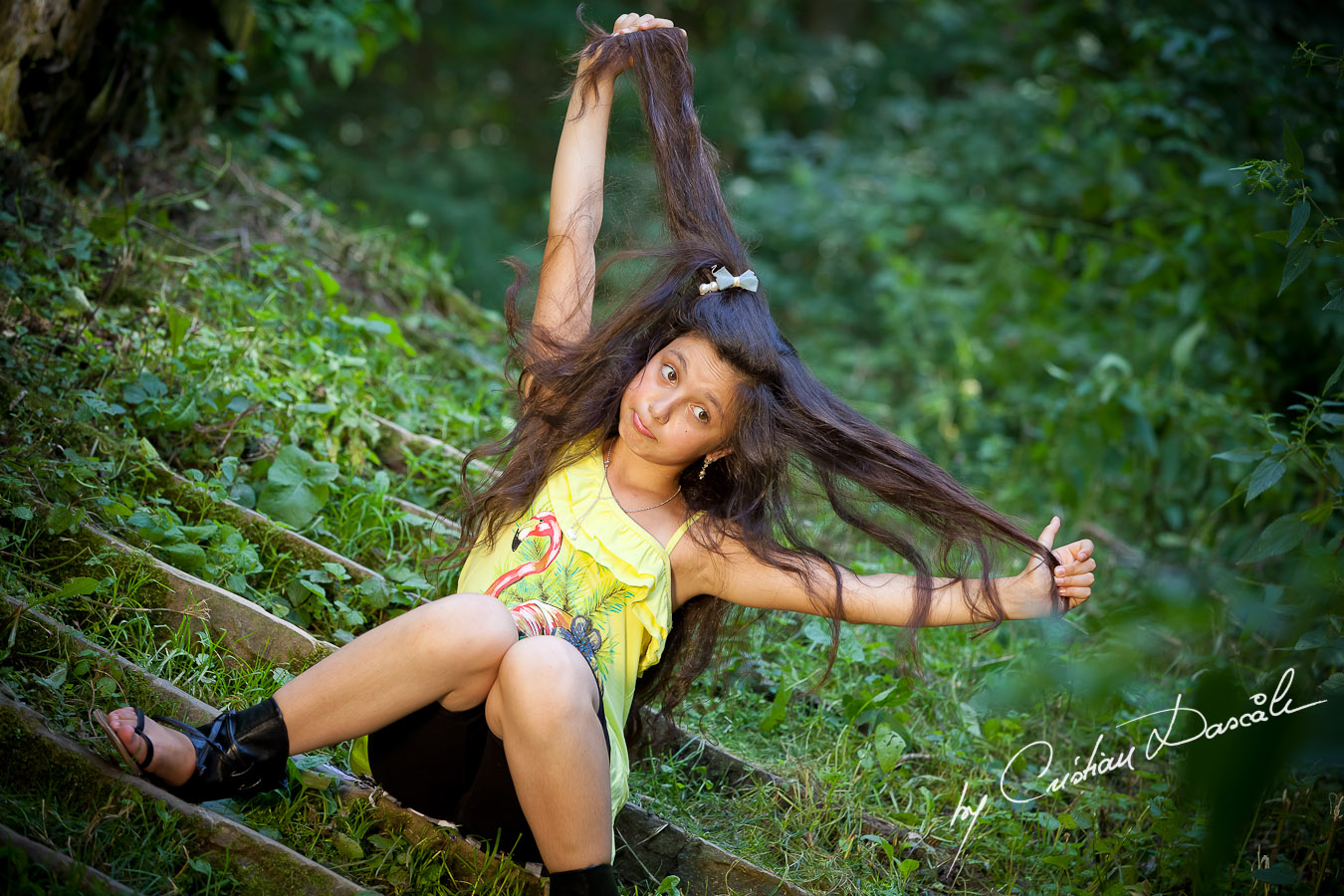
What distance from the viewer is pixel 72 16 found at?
10.2 ft

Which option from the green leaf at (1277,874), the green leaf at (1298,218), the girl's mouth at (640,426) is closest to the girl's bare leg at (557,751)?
the girl's mouth at (640,426)

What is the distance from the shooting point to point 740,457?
7.05ft

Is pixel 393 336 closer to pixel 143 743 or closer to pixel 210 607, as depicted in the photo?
pixel 210 607

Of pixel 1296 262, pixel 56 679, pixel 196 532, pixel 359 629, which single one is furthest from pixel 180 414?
pixel 1296 262

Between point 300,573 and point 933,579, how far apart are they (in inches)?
56.2

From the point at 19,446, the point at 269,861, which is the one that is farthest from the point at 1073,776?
the point at 19,446

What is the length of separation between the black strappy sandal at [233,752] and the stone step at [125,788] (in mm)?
47

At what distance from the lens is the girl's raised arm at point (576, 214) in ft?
7.50

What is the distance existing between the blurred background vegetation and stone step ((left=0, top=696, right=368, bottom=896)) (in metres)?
1.18

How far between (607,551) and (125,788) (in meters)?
0.94

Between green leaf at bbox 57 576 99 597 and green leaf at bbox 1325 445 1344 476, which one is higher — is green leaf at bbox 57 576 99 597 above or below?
above

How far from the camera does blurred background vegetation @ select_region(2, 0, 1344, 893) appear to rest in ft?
6.73

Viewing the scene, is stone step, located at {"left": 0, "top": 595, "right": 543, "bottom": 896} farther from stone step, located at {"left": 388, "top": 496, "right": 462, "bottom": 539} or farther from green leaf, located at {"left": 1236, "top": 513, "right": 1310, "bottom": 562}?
green leaf, located at {"left": 1236, "top": 513, "right": 1310, "bottom": 562}

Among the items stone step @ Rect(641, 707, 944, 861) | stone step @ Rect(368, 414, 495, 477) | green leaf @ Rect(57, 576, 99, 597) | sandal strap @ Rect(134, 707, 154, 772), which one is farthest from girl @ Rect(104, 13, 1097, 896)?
stone step @ Rect(368, 414, 495, 477)
